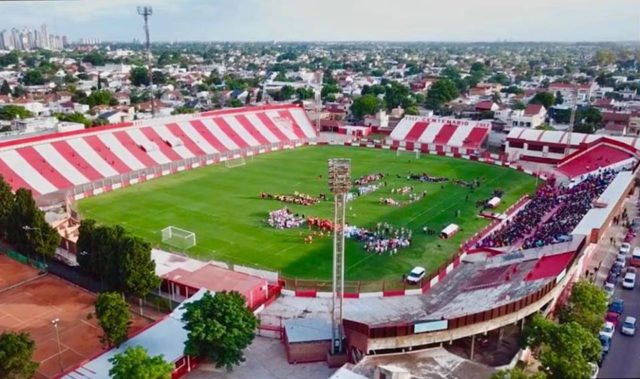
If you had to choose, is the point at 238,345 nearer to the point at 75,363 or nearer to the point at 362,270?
the point at 75,363

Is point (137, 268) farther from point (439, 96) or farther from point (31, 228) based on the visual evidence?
point (439, 96)

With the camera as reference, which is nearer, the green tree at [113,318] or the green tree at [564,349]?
the green tree at [564,349]

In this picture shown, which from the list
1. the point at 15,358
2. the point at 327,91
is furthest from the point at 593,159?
the point at 327,91

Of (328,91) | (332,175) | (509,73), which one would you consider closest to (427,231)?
(332,175)

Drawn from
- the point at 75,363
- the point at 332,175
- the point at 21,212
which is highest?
the point at 332,175

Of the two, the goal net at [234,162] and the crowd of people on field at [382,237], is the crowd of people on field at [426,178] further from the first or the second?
the goal net at [234,162]

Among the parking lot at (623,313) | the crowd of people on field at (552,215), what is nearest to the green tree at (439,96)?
the crowd of people on field at (552,215)
